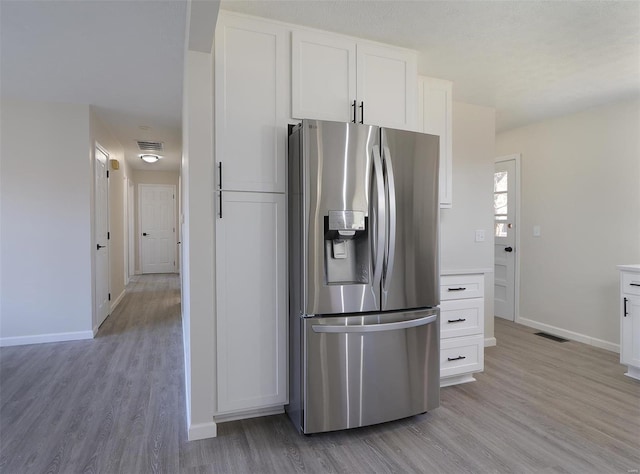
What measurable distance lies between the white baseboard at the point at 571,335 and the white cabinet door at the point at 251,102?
141 inches

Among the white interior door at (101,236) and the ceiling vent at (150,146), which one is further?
the ceiling vent at (150,146)

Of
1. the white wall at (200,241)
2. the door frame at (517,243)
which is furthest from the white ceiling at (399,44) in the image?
the door frame at (517,243)

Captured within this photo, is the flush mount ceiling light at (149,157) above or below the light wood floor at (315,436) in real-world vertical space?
above

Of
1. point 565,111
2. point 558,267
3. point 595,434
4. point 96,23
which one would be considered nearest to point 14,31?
point 96,23

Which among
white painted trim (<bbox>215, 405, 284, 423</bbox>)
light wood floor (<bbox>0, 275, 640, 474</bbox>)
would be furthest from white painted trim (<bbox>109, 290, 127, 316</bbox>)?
white painted trim (<bbox>215, 405, 284, 423</bbox>)

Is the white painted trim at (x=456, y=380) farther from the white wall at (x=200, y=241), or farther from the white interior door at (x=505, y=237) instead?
the white interior door at (x=505, y=237)

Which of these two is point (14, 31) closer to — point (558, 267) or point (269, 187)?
point (269, 187)

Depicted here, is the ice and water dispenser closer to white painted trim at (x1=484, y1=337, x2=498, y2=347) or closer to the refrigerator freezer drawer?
the refrigerator freezer drawer

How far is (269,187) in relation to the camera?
229cm

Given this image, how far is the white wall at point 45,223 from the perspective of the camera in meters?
3.75

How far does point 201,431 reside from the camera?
2104mm

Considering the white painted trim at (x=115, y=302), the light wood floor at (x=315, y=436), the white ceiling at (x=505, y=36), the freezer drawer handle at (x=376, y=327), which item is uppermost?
the white ceiling at (x=505, y=36)

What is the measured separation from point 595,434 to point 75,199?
4.68 metres

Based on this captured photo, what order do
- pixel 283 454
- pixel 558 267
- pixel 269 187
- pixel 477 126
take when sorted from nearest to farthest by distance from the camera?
pixel 283 454 → pixel 269 187 → pixel 477 126 → pixel 558 267
